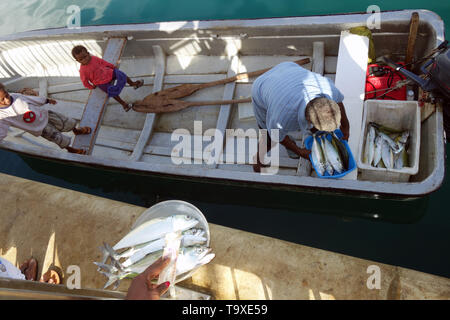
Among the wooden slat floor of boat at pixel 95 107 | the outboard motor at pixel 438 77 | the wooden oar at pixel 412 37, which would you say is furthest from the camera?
the wooden slat floor of boat at pixel 95 107

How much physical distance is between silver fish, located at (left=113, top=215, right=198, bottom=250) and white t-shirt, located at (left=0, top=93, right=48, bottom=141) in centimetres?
252

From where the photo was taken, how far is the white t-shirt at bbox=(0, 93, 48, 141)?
4.03 metres

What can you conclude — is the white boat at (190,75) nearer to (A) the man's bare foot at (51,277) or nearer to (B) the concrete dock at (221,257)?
A: (B) the concrete dock at (221,257)

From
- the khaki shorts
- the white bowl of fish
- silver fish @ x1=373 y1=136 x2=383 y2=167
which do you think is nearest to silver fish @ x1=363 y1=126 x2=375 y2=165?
silver fish @ x1=373 y1=136 x2=383 y2=167

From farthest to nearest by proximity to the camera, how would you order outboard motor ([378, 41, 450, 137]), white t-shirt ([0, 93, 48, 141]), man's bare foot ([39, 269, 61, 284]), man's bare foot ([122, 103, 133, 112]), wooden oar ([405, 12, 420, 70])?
man's bare foot ([122, 103, 133, 112]), white t-shirt ([0, 93, 48, 141]), wooden oar ([405, 12, 420, 70]), man's bare foot ([39, 269, 61, 284]), outboard motor ([378, 41, 450, 137])

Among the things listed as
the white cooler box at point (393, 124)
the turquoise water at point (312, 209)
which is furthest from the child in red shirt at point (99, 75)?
the white cooler box at point (393, 124)

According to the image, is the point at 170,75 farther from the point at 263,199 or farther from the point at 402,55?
the point at 402,55

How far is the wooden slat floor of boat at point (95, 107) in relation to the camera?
14.8 ft

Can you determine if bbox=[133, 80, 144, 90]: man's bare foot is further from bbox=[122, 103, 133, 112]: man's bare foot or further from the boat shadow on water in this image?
the boat shadow on water

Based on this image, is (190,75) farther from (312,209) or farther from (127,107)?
(312,209)

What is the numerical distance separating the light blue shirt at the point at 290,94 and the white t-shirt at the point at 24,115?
3.23m

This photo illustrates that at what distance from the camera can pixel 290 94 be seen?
9.11 feet

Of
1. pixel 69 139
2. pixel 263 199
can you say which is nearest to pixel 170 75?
pixel 69 139

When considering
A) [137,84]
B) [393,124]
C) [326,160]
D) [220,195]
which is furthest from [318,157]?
[137,84]
